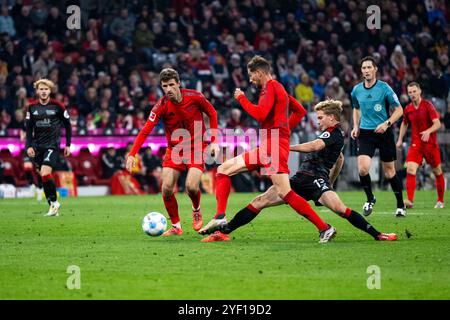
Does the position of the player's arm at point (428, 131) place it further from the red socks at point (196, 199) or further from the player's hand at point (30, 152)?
the player's hand at point (30, 152)

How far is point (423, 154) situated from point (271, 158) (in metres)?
8.62

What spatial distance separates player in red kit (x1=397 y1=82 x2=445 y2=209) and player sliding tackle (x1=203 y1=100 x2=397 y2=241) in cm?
690

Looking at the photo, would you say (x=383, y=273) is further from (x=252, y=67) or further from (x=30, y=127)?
(x=30, y=127)

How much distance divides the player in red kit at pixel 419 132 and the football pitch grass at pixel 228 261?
2.99 meters

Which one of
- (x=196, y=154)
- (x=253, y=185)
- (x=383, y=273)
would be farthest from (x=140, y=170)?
(x=383, y=273)

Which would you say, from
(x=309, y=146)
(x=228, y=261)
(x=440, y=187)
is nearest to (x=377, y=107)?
(x=440, y=187)

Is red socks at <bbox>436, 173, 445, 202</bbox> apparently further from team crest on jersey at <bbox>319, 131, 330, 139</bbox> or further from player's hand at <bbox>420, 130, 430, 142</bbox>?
team crest on jersey at <bbox>319, 131, 330, 139</bbox>

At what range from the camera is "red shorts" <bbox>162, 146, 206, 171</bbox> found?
42.3 ft

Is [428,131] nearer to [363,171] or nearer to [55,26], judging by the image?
[363,171]

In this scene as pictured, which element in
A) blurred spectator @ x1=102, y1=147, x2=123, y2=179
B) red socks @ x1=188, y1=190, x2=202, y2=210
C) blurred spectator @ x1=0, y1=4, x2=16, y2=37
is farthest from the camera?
blurred spectator @ x1=0, y1=4, x2=16, y2=37

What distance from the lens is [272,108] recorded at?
11234 millimetres

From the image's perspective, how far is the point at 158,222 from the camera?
12219 mm

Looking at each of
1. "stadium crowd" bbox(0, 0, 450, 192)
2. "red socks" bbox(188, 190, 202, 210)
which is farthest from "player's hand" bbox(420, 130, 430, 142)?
"stadium crowd" bbox(0, 0, 450, 192)

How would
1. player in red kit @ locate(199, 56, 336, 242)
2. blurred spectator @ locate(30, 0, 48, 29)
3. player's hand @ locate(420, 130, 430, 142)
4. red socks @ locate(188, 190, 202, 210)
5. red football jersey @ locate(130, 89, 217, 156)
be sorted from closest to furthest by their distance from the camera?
1. player in red kit @ locate(199, 56, 336, 242)
2. red football jersey @ locate(130, 89, 217, 156)
3. red socks @ locate(188, 190, 202, 210)
4. player's hand @ locate(420, 130, 430, 142)
5. blurred spectator @ locate(30, 0, 48, 29)
